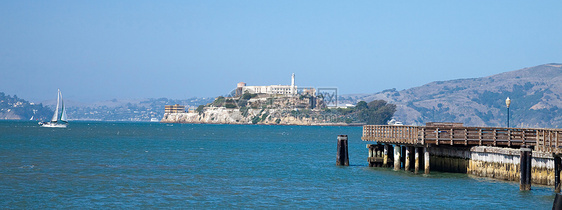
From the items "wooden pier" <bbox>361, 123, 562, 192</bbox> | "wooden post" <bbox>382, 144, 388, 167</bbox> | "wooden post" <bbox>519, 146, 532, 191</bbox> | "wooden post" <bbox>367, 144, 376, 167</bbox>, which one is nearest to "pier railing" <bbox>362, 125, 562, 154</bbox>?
"wooden pier" <bbox>361, 123, 562, 192</bbox>

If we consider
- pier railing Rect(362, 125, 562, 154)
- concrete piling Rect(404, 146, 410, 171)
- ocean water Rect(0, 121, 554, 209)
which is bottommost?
ocean water Rect(0, 121, 554, 209)

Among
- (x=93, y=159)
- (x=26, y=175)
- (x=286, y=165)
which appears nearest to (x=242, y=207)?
(x=26, y=175)

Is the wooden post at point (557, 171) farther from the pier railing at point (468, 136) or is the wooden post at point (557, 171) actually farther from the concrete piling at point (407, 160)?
the concrete piling at point (407, 160)

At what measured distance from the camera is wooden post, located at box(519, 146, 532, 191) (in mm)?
33594

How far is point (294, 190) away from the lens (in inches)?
1580

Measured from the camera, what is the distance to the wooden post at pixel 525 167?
110 feet

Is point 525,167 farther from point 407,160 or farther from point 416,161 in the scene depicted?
point 407,160

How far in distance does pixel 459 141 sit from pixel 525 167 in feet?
27.5

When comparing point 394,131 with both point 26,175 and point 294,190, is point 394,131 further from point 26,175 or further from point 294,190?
point 26,175

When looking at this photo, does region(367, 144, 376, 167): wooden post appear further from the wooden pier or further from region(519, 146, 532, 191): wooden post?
region(519, 146, 532, 191): wooden post

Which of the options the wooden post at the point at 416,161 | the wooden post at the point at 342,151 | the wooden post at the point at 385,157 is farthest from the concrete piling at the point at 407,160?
the wooden post at the point at 342,151

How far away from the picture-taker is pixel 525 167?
34438mm

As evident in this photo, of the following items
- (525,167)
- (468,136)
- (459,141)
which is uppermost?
(468,136)

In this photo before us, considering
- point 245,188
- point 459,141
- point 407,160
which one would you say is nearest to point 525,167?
point 459,141
